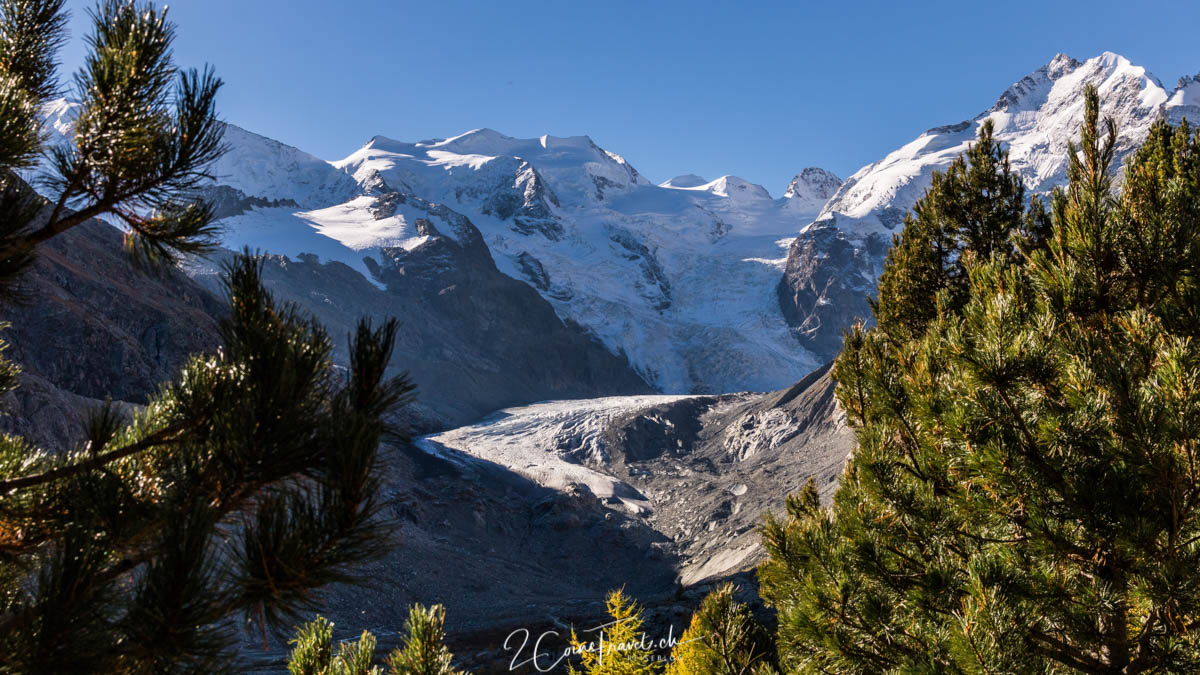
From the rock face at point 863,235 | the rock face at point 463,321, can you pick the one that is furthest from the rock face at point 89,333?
the rock face at point 863,235

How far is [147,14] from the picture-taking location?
3117mm

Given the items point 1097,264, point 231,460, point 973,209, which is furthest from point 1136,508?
point 973,209

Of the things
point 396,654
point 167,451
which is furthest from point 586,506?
point 167,451

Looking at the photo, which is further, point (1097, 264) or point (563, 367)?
point (563, 367)

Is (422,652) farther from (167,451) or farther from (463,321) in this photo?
(463,321)

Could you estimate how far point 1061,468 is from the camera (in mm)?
3553

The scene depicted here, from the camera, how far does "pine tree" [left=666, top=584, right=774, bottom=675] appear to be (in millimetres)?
7617

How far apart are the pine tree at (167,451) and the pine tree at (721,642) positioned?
5880 mm

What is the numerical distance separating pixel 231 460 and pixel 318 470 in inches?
13.3

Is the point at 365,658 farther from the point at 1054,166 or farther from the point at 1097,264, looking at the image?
the point at 1054,166

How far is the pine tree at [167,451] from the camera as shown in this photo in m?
2.37

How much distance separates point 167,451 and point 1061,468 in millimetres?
4236

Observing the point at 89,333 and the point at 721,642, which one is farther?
the point at 89,333

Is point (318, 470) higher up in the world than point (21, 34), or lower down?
lower down
